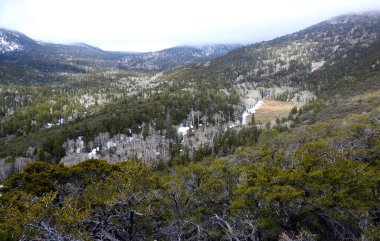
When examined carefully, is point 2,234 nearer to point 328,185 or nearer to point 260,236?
point 260,236

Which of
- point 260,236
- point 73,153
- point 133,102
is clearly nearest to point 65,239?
point 260,236

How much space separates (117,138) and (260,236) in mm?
121488

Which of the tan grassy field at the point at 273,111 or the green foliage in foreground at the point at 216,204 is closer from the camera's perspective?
the green foliage in foreground at the point at 216,204

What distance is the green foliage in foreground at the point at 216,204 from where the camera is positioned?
19.2 meters

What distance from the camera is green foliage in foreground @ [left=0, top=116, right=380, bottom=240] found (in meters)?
19.2

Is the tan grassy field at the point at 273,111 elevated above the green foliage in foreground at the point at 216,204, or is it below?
below

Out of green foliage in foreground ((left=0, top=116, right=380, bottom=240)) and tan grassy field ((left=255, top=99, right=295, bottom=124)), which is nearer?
green foliage in foreground ((left=0, top=116, right=380, bottom=240))

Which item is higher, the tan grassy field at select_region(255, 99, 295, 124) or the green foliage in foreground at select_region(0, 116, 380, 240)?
the green foliage in foreground at select_region(0, 116, 380, 240)

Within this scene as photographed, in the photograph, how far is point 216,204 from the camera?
2691cm

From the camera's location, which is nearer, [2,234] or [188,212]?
[2,234]

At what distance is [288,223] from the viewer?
23406 mm

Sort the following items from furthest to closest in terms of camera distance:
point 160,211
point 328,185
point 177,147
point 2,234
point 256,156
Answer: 1. point 177,147
2. point 256,156
3. point 160,211
4. point 328,185
5. point 2,234

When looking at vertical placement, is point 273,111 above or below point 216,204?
below

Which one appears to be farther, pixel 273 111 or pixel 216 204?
pixel 273 111
